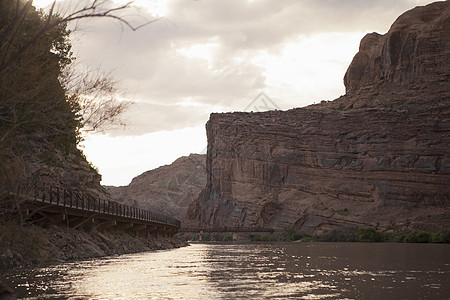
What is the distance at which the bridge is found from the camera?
974 inches

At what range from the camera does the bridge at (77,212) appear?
24734mm

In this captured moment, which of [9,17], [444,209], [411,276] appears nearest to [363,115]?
[444,209]

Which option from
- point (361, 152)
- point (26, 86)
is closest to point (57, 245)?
point (26, 86)

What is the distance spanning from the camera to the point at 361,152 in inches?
5477

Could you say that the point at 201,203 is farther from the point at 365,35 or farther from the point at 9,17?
the point at 9,17

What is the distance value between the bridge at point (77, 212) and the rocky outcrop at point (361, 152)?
72283 mm

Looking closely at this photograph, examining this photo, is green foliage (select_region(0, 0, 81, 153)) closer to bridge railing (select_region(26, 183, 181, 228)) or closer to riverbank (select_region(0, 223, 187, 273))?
riverbank (select_region(0, 223, 187, 273))

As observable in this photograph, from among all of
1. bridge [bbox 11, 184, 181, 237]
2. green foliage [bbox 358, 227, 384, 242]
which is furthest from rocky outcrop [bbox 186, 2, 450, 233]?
bridge [bbox 11, 184, 181, 237]

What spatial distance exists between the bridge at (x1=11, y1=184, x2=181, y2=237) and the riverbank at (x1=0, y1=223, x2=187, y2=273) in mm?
631

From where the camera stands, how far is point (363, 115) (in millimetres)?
140000

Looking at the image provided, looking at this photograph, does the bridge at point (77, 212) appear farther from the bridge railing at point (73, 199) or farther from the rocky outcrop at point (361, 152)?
the rocky outcrop at point (361, 152)

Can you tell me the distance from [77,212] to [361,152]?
375 feet

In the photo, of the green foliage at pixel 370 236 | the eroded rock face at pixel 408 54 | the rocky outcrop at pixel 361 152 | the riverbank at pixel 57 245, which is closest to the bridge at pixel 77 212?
the riverbank at pixel 57 245

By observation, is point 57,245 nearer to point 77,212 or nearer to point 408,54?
point 77,212
